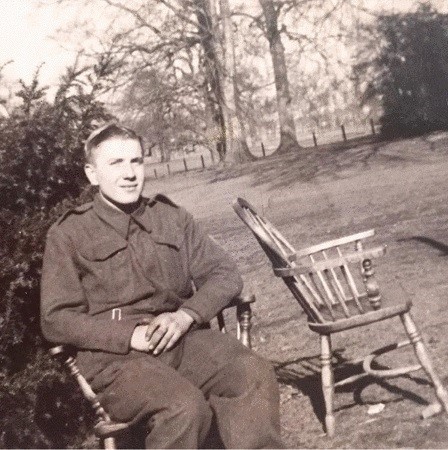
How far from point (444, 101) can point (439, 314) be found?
86.2ft

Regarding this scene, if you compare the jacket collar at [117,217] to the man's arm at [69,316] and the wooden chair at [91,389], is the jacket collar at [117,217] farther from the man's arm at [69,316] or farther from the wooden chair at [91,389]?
the wooden chair at [91,389]

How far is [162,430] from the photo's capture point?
264 centimetres

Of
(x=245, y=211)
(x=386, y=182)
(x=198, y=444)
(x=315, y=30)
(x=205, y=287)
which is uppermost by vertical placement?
(x=315, y=30)

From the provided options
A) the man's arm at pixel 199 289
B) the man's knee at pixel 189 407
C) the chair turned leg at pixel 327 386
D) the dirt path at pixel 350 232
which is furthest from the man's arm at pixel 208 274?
the dirt path at pixel 350 232

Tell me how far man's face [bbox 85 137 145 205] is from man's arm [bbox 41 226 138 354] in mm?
367

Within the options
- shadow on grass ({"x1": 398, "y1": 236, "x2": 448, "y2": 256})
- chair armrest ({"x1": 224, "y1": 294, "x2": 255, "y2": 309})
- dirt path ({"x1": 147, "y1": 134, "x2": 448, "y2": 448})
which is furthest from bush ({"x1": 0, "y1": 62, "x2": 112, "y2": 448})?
shadow on grass ({"x1": 398, "y1": 236, "x2": 448, "y2": 256})

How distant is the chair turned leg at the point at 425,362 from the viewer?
3352 mm

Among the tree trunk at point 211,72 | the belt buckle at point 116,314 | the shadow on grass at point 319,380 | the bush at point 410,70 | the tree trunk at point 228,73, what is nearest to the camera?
the belt buckle at point 116,314

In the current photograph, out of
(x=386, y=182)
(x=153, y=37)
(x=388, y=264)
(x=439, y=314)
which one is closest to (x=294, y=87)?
(x=153, y=37)

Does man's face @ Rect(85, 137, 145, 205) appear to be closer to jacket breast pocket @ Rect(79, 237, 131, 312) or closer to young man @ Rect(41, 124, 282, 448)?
young man @ Rect(41, 124, 282, 448)

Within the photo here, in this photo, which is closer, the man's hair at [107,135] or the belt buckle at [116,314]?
the belt buckle at [116,314]

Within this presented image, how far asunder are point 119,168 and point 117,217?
24cm

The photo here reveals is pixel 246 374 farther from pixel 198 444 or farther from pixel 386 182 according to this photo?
pixel 386 182

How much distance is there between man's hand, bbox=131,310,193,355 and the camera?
2895 mm
